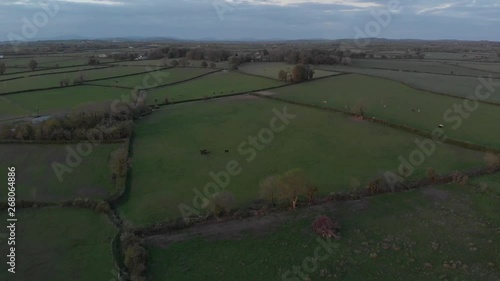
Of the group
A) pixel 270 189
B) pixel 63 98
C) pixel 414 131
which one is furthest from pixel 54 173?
pixel 414 131

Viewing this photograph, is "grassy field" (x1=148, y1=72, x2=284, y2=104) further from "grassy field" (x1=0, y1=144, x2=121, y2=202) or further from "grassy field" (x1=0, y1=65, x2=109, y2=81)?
"grassy field" (x1=0, y1=65, x2=109, y2=81)

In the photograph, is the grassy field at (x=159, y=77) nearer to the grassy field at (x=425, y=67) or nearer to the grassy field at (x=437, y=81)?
the grassy field at (x=437, y=81)

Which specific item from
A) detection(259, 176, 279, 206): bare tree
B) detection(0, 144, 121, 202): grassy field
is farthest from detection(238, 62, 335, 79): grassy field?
detection(259, 176, 279, 206): bare tree

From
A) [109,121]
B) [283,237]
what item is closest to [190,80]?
[109,121]

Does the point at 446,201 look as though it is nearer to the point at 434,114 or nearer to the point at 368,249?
the point at 368,249

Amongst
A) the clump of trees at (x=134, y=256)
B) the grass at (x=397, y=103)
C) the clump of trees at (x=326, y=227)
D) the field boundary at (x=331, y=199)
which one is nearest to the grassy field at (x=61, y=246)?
the clump of trees at (x=134, y=256)

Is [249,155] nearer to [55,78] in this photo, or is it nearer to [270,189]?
[270,189]
